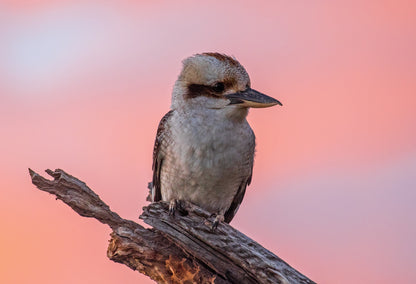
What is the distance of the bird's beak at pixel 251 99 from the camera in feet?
25.0

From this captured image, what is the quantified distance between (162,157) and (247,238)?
202cm

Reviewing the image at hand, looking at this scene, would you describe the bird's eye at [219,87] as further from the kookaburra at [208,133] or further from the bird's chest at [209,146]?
the bird's chest at [209,146]

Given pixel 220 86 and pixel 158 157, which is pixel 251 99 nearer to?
pixel 220 86

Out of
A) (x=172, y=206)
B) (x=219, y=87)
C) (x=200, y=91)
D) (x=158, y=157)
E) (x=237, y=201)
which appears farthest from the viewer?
(x=237, y=201)

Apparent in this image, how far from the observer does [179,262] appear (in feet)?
22.9

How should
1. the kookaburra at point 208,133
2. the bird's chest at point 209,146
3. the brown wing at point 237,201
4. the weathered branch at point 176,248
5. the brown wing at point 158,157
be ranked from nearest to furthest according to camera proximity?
1. the weathered branch at point 176,248
2. the kookaburra at point 208,133
3. the bird's chest at point 209,146
4. the brown wing at point 158,157
5. the brown wing at point 237,201

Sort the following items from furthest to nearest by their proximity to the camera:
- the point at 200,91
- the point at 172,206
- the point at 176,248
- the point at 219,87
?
the point at 200,91 → the point at 219,87 → the point at 172,206 → the point at 176,248

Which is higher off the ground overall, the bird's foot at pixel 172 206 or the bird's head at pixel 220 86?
the bird's head at pixel 220 86

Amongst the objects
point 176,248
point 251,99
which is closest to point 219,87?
point 251,99

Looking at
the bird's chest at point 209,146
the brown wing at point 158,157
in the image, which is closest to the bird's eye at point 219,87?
the bird's chest at point 209,146

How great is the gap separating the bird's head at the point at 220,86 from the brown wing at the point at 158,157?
23.4 inches

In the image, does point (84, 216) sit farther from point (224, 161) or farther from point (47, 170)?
point (224, 161)

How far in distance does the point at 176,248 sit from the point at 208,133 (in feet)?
5.24

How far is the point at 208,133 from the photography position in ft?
25.9
